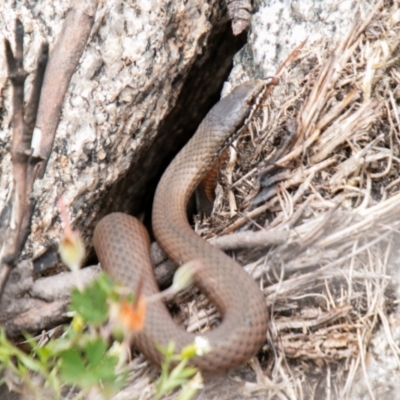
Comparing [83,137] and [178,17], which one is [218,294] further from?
[178,17]

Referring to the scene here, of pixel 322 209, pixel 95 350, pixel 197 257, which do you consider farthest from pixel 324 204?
pixel 95 350

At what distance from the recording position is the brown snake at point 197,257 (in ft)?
8.25

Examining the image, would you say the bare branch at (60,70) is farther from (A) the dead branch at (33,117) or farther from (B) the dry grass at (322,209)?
(B) the dry grass at (322,209)

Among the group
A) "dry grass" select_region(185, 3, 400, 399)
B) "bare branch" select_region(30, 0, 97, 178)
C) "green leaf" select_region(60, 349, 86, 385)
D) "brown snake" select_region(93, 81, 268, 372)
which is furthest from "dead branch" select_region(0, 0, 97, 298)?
"dry grass" select_region(185, 3, 400, 399)

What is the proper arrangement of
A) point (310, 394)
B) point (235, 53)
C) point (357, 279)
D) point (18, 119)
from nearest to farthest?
1. point (18, 119)
2. point (310, 394)
3. point (357, 279)
4. point (235, 53)

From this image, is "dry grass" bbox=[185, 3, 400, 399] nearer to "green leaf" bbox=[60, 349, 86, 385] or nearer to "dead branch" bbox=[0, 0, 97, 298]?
"dead branch" bbox=[0, 0, 97, 298]

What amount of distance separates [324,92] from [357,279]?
3.48 feet

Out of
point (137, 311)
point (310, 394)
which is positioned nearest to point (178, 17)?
point (310, 394)

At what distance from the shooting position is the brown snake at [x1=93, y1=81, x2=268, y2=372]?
2514 mm

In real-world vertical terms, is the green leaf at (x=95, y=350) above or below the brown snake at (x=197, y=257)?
above

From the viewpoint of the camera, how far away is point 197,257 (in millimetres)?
2883

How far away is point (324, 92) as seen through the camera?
3252 mm

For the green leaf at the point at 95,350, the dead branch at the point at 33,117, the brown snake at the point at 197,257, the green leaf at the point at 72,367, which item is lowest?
the brown snake at the point at 197,257

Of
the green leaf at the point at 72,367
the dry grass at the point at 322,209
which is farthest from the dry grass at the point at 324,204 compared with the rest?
the green leaf at the point at 72,367
